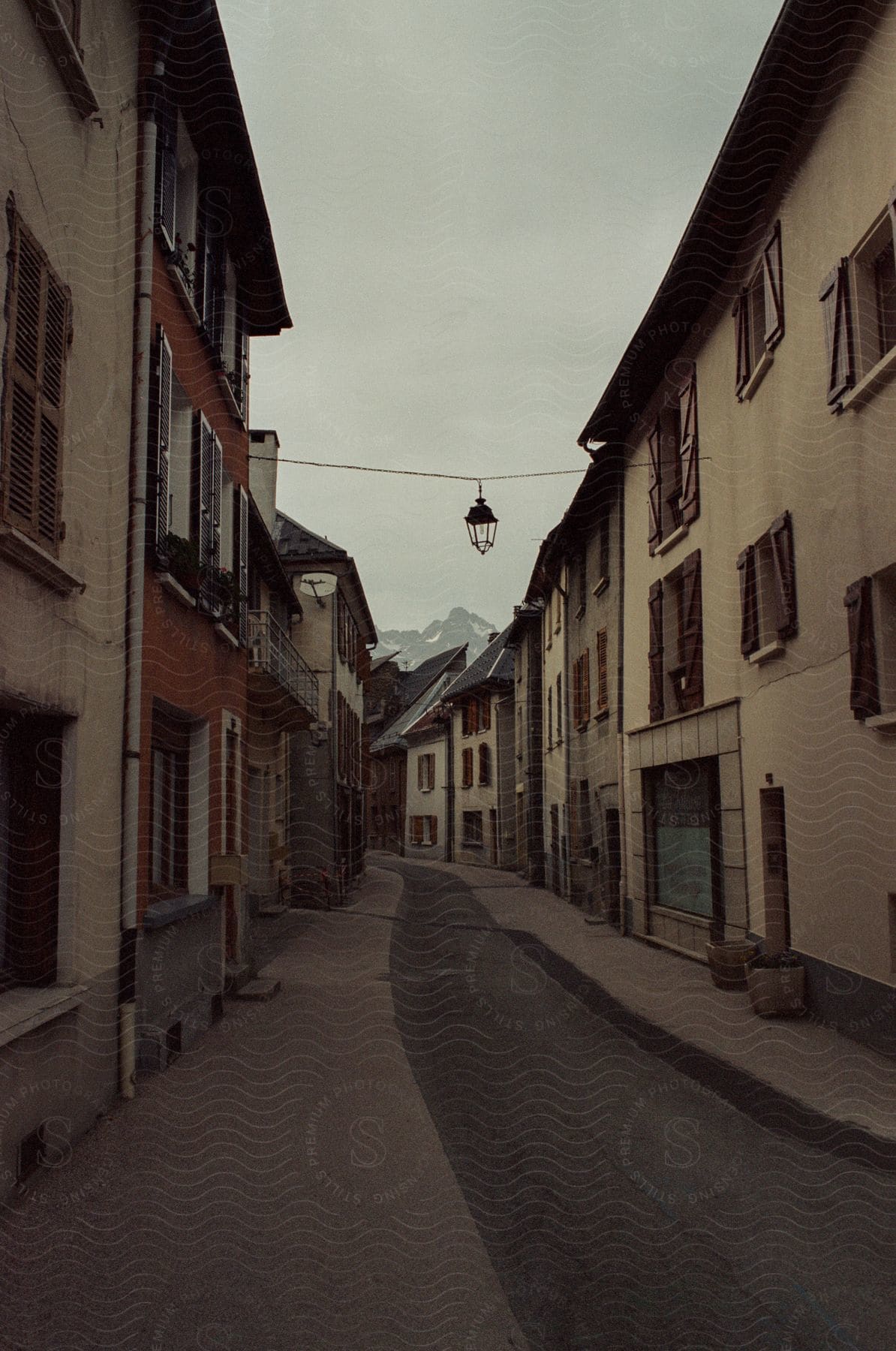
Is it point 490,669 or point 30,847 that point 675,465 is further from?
point 490,669

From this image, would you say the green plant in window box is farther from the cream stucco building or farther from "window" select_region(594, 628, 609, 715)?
"window" select_region(594, 628, 609, 715)

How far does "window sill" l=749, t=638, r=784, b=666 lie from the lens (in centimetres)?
Result: 1011

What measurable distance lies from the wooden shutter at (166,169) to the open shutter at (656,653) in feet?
27.8

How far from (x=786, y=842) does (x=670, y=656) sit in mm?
4891

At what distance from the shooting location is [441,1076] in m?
7.53

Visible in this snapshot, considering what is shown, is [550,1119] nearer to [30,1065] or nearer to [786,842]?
[30,1065]

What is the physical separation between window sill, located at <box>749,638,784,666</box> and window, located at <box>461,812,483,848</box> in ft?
90.0

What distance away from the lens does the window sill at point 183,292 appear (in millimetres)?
8430

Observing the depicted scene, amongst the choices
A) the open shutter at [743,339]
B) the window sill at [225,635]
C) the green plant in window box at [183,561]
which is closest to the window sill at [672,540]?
the open shutter at [743,339]

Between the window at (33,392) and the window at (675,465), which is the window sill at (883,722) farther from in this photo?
the window at (675,465)

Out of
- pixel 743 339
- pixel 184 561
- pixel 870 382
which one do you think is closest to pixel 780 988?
pixel 870 382

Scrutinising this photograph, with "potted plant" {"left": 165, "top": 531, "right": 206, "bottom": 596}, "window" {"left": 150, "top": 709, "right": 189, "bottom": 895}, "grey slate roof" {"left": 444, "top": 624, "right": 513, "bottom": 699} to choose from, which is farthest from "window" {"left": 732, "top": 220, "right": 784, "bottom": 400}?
"grey slate roof" {"left": 444, "top": 624, "right": 513, "bottom": 699}

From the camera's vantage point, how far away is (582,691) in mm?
21250

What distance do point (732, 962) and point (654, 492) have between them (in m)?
6.97
